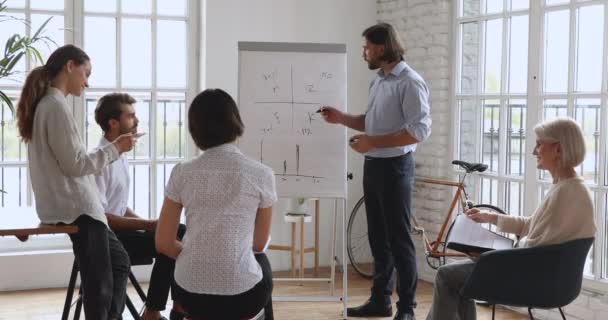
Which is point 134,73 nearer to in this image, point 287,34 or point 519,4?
point 287,34

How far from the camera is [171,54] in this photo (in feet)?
19.1

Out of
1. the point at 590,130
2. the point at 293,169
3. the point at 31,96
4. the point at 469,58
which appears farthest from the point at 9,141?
the point at 590,130

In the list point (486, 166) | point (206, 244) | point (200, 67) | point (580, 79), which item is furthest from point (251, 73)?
point (206, 244)

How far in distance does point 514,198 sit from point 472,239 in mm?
1609

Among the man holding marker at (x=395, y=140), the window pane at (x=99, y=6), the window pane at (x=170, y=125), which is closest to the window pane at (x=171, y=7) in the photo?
the window pane at (x=99, y=6)

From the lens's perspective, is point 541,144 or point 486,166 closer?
point 541,144

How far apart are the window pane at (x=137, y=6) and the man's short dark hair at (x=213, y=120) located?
3.12 metres

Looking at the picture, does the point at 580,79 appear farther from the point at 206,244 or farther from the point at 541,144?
the point at 206,244

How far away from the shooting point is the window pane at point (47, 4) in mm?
5449

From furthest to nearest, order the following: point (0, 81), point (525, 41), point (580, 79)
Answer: point (0, 81), point (525, 41), point (580, 79)

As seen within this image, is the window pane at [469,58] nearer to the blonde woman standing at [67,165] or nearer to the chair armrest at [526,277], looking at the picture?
the chair armrest at [526,277]

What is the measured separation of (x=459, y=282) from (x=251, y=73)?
77.6 inches

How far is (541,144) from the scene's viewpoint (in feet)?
11.1

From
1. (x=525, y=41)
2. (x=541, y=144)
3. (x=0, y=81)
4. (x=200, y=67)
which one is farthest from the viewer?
(x=200, y=67)
